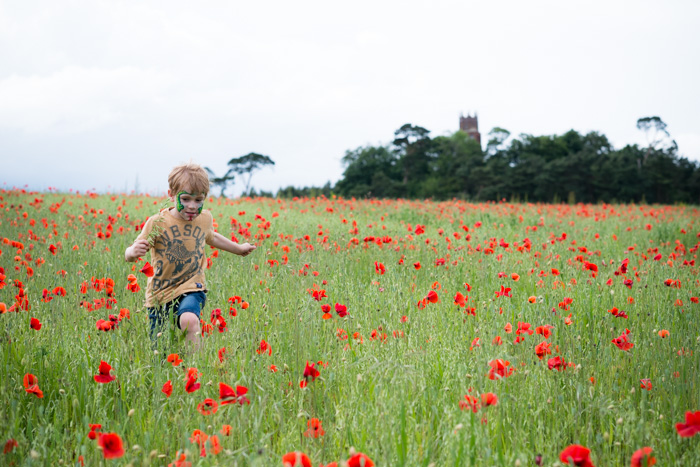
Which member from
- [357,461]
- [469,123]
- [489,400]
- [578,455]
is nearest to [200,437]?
[357,461]

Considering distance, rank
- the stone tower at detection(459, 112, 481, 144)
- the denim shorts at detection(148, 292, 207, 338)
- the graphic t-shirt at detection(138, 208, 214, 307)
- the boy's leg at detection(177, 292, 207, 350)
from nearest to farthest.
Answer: the boy's leg at detection(177, 292, 207, 350), the denim shorts at detection(148, 292, 207, 338), the graphic t-shirt at detection(138, 208, 214, 307), the stone tower at detection(459, 112, 481, 144)

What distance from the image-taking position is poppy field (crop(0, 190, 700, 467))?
5.65ft

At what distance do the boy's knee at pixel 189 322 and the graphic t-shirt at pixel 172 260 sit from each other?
0.23 meters

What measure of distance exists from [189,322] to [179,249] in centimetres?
55

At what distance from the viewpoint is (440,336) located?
285 centimetres

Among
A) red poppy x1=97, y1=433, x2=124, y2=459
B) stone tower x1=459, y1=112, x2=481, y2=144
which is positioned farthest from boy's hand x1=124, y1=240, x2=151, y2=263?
stone tower x1=459, y1=112, x2=481, y2=144

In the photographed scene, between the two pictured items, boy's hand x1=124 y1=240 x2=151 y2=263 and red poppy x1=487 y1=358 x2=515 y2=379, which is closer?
red poppy x1=487 y1=358 x2=515 y2=379

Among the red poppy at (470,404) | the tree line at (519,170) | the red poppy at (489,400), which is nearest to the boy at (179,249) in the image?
the red poppy at (470,404)

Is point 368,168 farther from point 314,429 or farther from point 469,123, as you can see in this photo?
point 469,123

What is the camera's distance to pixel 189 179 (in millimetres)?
2979

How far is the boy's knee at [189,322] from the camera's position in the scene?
2814 millimetres

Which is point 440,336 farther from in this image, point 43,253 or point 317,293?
point 43,253

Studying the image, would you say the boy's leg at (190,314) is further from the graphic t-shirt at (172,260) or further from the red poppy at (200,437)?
the red poppy at (200,437)

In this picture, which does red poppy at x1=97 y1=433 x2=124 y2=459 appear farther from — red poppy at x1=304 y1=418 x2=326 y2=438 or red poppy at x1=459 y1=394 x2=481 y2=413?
red poppy at x1=459 y1=394 x2=481 y2=413
